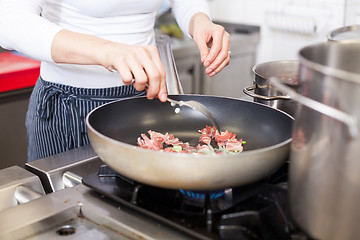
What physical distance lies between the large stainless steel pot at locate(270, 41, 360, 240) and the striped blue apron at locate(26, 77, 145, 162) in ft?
2.39

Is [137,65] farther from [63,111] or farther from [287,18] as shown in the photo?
[287,18]

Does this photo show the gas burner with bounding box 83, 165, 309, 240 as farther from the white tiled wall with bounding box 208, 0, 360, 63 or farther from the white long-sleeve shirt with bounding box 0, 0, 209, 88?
the white tiled wall with bounding box 208, 0, 360, 63

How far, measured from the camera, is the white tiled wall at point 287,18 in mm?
2438

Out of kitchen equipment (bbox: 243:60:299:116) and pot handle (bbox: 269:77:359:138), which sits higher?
pot handle (bbox: 269:77:359:138)

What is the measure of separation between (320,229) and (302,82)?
7.5 inches

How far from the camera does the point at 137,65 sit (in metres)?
0.84

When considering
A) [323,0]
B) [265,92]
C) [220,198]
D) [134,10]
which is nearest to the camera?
[220,198]

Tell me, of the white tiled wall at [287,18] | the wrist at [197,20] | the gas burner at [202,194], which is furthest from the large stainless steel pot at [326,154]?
the white tiled wall at [287,18]

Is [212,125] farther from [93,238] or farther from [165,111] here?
[93,238]

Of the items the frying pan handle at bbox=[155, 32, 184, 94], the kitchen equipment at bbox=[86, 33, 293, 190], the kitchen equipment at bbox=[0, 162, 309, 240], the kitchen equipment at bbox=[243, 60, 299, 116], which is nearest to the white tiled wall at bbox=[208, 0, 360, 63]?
the frying pan handle at bbox=[155, 32, 184, 94]

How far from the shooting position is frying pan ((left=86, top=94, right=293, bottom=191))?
0.70 m

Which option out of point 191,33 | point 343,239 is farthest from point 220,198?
point 191,33

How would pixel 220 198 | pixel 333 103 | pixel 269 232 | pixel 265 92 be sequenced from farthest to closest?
pixel 265 92 → pixel 220 198 → pixel 269 232 → pixel 333 103

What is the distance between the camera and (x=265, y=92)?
3.38ft
